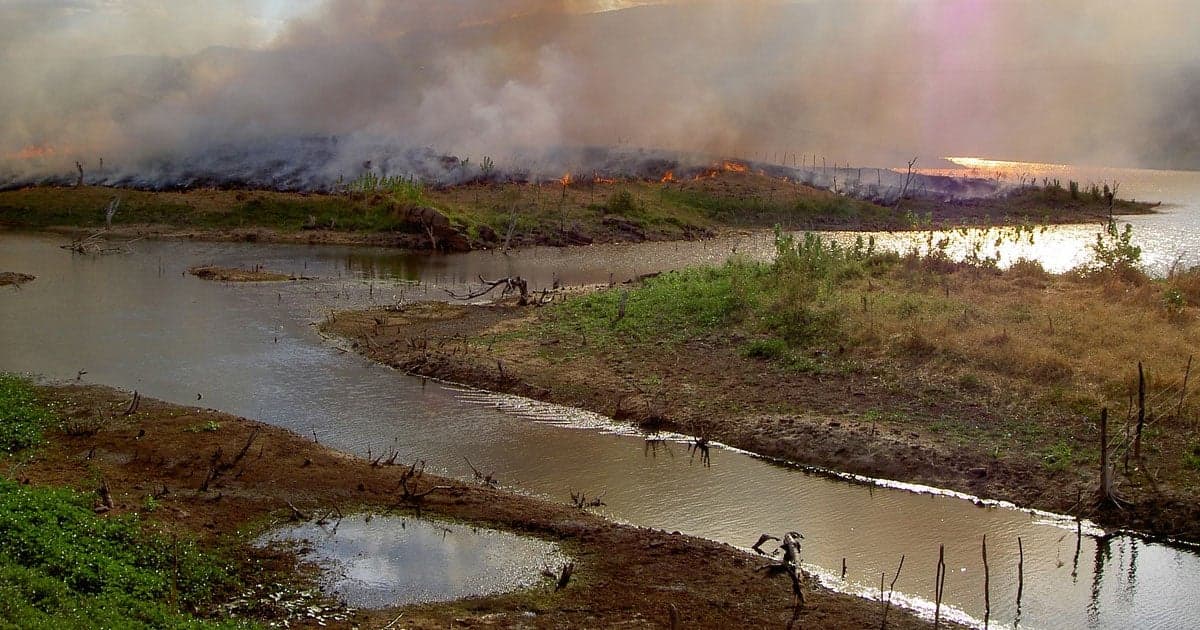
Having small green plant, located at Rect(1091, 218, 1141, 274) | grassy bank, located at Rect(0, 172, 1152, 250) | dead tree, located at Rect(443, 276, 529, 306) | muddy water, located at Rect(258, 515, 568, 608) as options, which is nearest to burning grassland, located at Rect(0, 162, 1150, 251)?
grassy bank, located at Rect(0, 172, 1152, 250)

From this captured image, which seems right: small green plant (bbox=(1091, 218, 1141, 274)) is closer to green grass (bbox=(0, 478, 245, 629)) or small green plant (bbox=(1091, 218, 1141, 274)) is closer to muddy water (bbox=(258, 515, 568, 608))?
muddy water (bbox=(258, 515, 568, 608))

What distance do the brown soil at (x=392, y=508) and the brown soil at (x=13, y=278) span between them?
2111 centimetres

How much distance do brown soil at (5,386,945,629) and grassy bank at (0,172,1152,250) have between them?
39.1m

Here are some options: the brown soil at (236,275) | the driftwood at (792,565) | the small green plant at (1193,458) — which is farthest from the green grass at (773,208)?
the driftwood at (792,565)

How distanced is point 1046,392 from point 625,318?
12.7 m

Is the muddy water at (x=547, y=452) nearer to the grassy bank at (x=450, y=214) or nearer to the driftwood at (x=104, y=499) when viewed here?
the driftwood at (x=104, y=499)

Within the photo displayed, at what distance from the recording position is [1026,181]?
100 meters

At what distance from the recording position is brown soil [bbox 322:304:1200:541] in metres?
16.2

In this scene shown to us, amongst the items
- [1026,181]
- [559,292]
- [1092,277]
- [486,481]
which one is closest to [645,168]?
[1026,181]

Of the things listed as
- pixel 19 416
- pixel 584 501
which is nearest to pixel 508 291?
pixel 19 416

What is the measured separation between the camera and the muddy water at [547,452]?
13.2m

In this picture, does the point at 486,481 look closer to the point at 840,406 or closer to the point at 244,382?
the point at 840,406

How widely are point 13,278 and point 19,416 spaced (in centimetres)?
2419

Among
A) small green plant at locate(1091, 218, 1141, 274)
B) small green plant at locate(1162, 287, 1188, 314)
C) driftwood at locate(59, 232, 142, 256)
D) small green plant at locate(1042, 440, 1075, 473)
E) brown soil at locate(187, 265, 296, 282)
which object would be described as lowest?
small green plant at locate(1042, 440, 1075, 473)
